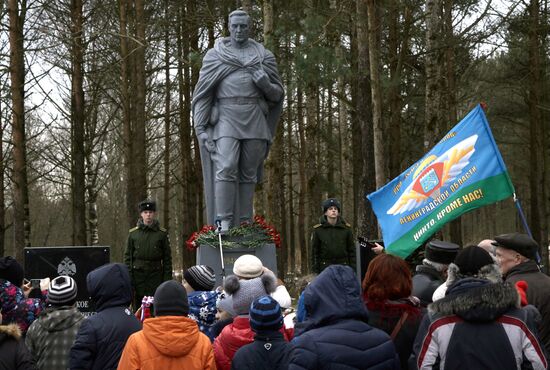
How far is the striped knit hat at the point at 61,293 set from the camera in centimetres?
542

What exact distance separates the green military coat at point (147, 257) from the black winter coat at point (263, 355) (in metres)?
7.09

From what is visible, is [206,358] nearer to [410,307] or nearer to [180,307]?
[180,307]

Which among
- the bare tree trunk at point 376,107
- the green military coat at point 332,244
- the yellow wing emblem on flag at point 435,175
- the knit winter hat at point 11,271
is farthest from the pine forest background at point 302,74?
the knit winter hat at point 11,271

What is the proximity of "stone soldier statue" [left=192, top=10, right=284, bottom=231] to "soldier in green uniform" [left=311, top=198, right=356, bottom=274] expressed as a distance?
1141 mm

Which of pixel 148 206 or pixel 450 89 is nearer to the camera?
pixel 148 206

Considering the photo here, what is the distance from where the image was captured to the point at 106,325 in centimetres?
516

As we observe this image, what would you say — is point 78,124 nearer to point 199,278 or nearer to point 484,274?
point 199,278

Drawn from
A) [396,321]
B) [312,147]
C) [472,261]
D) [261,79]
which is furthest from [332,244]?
[312,147]

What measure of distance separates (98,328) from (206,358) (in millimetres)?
805

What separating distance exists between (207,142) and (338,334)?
25.9 feet

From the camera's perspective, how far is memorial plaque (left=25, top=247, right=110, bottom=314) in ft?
35.0

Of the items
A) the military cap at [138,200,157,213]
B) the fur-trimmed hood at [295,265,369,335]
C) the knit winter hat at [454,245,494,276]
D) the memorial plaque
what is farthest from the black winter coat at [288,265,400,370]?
the military cap at [138,200,157,213]

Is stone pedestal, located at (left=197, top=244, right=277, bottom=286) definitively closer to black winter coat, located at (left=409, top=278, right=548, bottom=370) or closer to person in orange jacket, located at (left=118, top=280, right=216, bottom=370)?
person in orange jacket, located at (left=118, top=280, right=216, bottom=370)

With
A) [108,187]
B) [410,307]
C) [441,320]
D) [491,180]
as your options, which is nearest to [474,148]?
[491,180]
